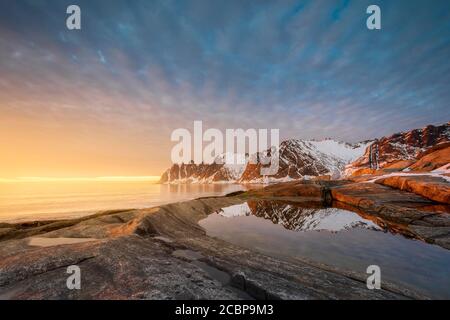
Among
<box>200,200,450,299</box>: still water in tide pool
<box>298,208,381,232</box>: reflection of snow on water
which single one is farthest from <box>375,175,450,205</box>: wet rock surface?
<box>298,208,381,232</box>: reflection of snow on water

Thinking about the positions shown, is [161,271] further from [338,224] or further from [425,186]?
[425,186]

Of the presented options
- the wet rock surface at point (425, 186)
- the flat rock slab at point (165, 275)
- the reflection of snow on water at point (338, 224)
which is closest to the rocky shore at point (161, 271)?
the flat rock slab at point (165, 275)

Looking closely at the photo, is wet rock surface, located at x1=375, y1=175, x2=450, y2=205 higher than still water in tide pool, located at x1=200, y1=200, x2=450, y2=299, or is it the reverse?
wet rock surface, located at x1=375, y1=175, x2=450, y2=205

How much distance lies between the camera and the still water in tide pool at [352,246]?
458 inches

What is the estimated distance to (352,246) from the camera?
17.1 metres

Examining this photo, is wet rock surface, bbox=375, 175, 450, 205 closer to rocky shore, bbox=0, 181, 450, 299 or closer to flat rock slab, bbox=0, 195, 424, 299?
rocky shore, bbox=0, 181, 450, 299

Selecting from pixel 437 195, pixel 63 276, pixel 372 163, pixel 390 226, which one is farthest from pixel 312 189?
pixel 372 163

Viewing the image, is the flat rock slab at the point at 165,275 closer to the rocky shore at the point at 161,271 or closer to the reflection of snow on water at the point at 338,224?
the rocky shore at the point at 161,271

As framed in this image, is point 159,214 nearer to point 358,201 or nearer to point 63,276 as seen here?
point 63,276

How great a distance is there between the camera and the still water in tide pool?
458 inches
